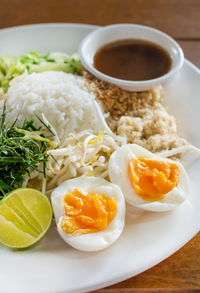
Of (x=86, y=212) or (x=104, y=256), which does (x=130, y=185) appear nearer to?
(x=86, y=212)

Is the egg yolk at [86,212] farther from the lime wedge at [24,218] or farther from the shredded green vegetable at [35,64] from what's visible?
the shredded green vegetable at [35,64]

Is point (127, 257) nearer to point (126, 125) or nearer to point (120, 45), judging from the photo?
point (126, 125)

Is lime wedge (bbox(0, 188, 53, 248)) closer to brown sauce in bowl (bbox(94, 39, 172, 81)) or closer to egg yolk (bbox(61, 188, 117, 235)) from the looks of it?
egg yolk (bbox(61, 188, 117, 235))

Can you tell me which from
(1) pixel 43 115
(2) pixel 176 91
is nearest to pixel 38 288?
(1) pixel 43 115

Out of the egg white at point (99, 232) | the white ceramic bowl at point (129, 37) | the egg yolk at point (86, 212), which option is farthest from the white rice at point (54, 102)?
the egg yolk at point (86, 212)

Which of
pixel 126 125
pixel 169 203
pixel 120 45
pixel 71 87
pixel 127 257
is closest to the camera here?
pixel 127 257
